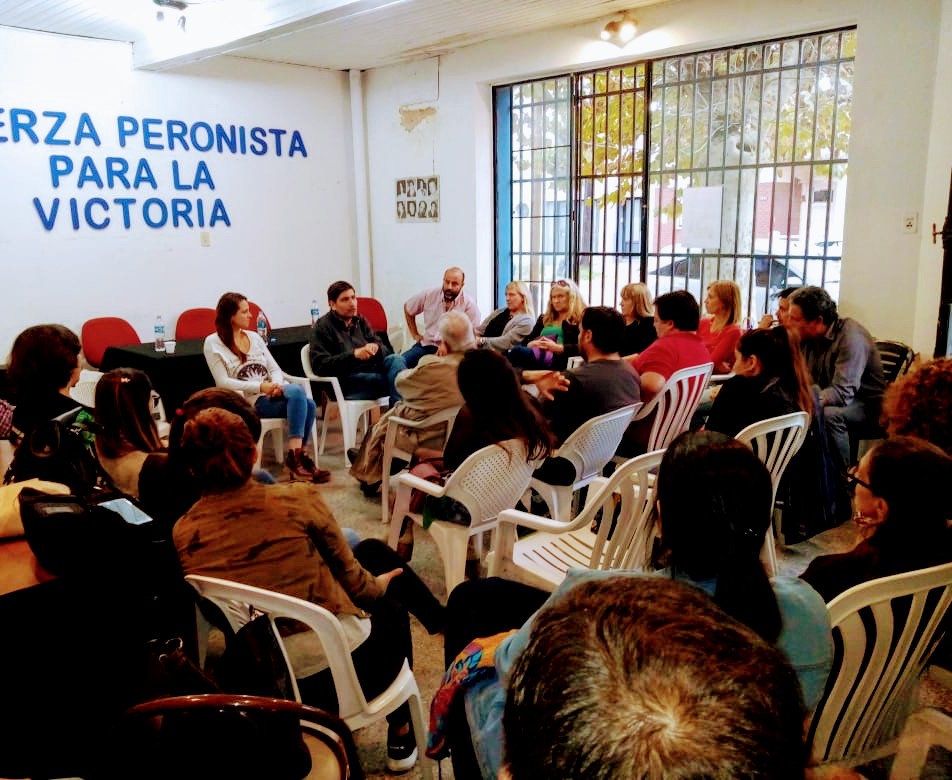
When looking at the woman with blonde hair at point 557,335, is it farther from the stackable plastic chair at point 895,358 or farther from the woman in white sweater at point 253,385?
the stackable plastic chair at point 895,358

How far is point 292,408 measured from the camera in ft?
14.1

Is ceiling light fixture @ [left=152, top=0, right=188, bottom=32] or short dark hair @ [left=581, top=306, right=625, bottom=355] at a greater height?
ceiling light fixture @ [left=152, top=0, right=188, bottom=32]

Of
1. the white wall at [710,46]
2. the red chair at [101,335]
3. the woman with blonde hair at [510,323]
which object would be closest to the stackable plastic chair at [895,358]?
the white wall at [710,46]

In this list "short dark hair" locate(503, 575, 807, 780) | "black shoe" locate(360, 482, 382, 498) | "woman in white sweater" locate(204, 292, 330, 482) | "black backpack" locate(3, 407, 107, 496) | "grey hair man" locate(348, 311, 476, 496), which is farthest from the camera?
"woman in white sweater" locate(204, 292, 330, 482)

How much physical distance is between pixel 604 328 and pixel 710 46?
2.86 m

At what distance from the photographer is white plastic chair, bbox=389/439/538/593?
102 inches

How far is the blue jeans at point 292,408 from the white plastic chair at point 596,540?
84.4 inches

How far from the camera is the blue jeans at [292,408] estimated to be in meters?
4.29

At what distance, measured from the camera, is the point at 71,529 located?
140 cm

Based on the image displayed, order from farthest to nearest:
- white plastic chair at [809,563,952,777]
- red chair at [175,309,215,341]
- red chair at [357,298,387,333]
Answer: red chair at [357,298,387,333], red chair at [175,309,215,341], white plastic chair at [809,563,952,777]

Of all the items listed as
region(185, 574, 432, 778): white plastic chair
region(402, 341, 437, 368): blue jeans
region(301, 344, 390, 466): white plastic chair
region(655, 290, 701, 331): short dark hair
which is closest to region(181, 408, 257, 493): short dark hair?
region(185, 574, 432, 778): white plastic chair

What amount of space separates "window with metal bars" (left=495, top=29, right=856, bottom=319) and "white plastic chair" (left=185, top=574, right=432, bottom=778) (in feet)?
13.4

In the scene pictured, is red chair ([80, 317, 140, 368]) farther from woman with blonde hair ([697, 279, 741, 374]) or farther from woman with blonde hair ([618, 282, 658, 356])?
woman with blonde hair ([697, 279, 741, 374])

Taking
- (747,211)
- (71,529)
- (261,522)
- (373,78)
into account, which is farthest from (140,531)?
(373,78)
